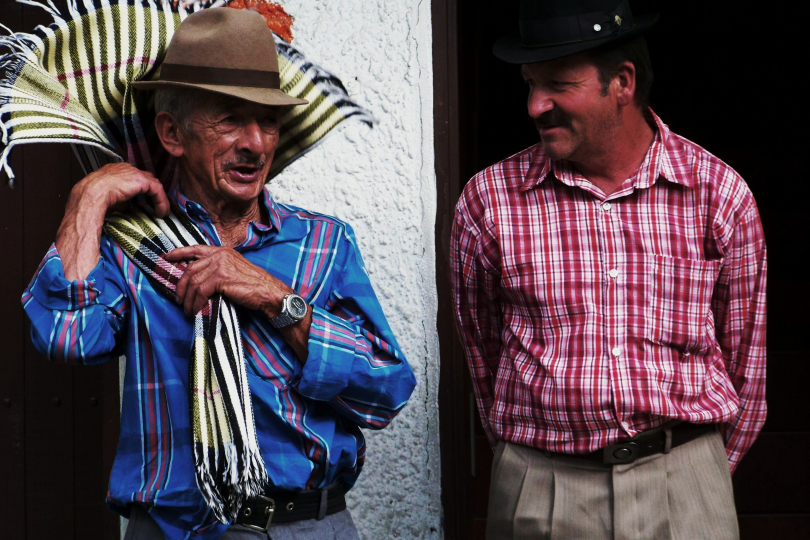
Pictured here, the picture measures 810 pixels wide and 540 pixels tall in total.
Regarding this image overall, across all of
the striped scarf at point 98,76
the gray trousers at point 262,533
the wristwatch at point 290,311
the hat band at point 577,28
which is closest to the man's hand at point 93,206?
the striped scarf at point 98,76

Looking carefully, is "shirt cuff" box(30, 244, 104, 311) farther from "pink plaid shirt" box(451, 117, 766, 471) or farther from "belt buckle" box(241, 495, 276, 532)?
"pink plaid shirt" box(451, 117, 766, 471)

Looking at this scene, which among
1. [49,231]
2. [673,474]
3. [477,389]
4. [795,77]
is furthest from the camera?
[795,77]

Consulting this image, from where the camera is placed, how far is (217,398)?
1838 millimetres

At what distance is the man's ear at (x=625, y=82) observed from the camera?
7.49 feet

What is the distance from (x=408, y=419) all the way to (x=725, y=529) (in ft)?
3.74

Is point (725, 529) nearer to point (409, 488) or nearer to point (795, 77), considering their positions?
point (409, 488)

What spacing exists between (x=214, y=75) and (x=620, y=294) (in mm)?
1116

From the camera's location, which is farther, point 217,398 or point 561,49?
point 561,49

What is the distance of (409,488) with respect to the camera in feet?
9.85

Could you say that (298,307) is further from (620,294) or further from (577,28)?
(577,28)

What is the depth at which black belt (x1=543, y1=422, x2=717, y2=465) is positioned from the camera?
2.15 metres

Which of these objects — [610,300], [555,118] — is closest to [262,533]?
[610,300]

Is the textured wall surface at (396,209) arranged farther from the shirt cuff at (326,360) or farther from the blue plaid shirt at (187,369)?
the shirt cuff at (326,360)

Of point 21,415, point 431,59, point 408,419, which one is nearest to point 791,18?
point 431,59
